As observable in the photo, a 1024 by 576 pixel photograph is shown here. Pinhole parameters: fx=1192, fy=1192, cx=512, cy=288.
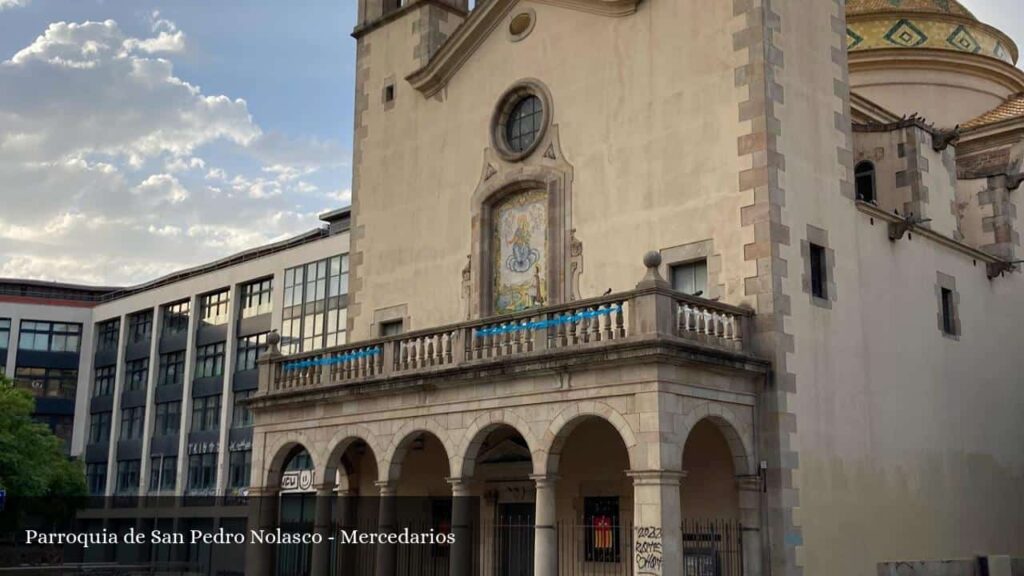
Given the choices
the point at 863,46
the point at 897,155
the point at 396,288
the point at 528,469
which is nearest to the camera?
the point at 528,469

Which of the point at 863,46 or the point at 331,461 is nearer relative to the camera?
the point at 331,461

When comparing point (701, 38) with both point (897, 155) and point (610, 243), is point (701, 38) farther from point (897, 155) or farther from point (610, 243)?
point (897, 155)

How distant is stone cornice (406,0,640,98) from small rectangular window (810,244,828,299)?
7073 millimetres

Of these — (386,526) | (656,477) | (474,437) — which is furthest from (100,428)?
(656,477)

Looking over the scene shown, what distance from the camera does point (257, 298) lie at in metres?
55.4

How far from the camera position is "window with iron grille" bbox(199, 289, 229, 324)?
188 feet

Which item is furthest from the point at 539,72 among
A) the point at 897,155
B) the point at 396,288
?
the point at 897,155

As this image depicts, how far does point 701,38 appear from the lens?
2205cm

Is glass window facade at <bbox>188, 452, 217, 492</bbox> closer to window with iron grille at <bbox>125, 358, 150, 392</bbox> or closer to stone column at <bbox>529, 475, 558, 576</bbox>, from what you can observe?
window with iron grille at <bbox>125, 358, 150, 392</bbox>

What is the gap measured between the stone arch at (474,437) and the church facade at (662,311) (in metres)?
0.08

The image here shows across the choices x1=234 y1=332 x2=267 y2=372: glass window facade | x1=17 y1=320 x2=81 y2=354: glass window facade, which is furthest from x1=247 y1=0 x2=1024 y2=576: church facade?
x1=17 y1=320 x2=81 y2=354: glass window facade

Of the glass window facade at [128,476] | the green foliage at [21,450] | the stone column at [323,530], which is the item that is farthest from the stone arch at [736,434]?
the glass window facade at [128,476]

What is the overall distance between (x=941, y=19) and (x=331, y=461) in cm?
2100

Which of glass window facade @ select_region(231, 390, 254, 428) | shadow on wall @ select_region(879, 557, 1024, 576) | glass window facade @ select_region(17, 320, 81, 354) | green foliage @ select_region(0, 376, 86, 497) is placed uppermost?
glass window facade @ select_region(17, 320, 81, 354)
